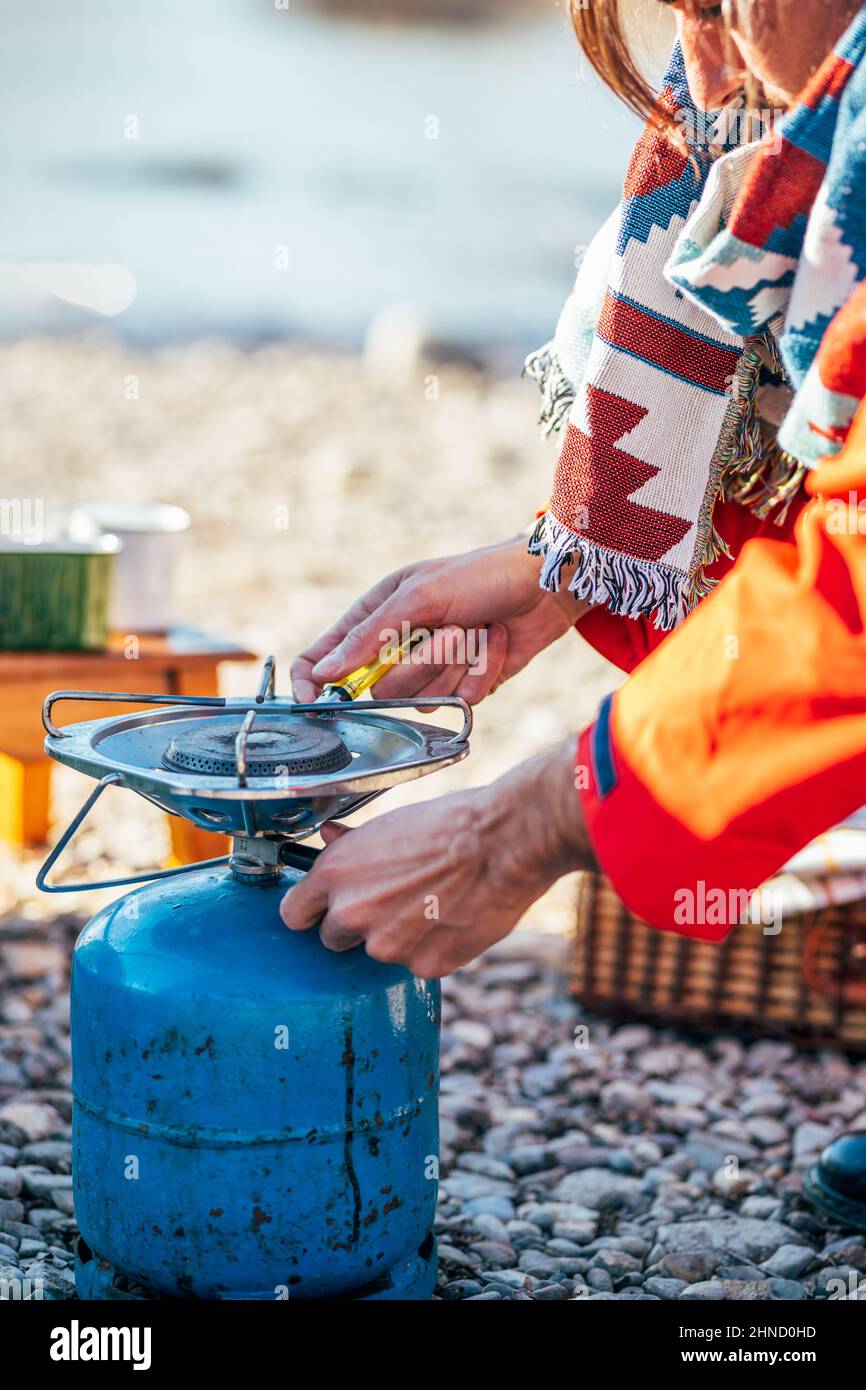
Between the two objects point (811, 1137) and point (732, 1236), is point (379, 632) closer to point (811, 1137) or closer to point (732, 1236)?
point (732, 1236)

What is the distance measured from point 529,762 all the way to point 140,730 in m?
0.63

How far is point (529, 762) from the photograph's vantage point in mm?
1545

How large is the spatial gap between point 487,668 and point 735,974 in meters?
1.17

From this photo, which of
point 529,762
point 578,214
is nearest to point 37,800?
point 529,762

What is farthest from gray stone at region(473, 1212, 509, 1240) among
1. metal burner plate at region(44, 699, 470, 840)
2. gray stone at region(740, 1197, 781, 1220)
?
metal burner plate at region(44, 699, 470, 840)

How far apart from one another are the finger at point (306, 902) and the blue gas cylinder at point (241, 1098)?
0.18ft

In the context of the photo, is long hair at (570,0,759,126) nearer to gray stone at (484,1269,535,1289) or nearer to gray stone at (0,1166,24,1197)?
gray stone at (484,1269,535,1289)

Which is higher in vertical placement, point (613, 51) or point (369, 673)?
point (613, 51)

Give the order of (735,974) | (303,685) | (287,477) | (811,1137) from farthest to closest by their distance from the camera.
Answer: (287,477) → (735,974) → (811,1137) → (303,685)

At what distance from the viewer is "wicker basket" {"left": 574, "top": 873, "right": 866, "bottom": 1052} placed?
2936 mm

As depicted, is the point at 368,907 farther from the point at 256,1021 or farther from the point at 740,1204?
the point at 740,1204

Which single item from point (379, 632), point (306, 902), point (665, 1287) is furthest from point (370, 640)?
point (665, 1287)

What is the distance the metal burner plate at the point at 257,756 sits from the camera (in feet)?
5.40

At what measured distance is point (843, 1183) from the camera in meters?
2.40
